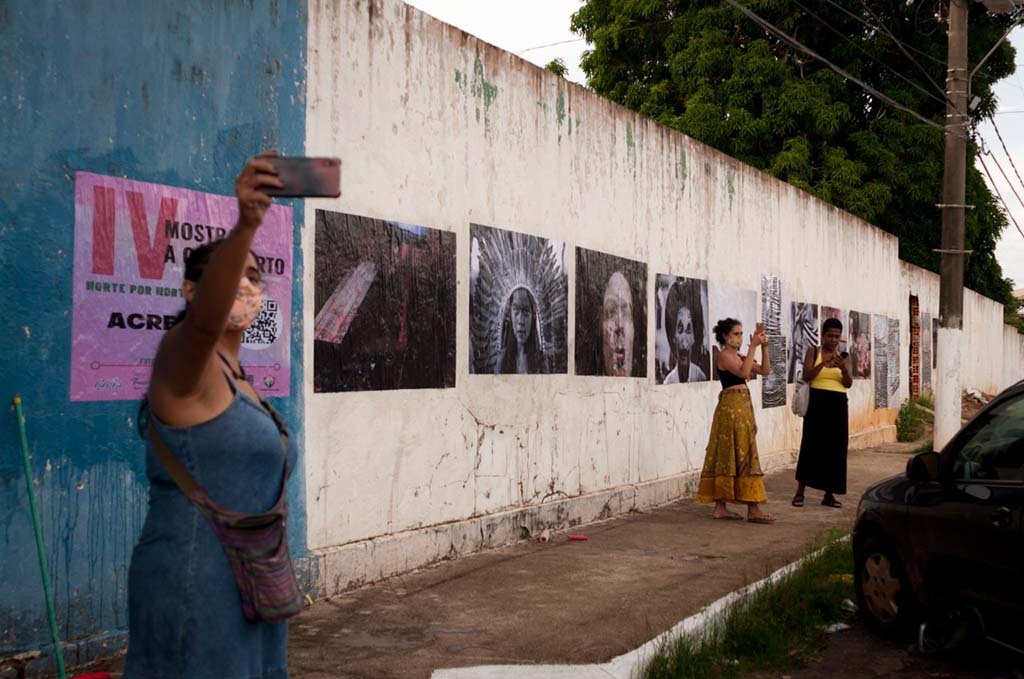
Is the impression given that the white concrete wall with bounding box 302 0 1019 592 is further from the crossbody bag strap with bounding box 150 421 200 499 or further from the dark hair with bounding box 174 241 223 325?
the crossbody bag strap with bounding box 150 421 200 499

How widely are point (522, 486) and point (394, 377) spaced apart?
185 centimetres

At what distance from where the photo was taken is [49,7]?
4.90m

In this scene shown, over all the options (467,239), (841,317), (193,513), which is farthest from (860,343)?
(193,513)

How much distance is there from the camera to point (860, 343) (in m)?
19.3

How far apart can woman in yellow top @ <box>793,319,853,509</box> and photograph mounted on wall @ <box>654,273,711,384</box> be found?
1.39 metres

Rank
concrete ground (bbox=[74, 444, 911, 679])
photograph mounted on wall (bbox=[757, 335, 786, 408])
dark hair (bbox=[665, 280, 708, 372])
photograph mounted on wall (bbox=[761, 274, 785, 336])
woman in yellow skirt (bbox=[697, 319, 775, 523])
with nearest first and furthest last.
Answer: concrete ground (bbox=[74, 444, 911, 679]) < woman in yellow skirt (bbox=[697, 319, 775, 523]) < dark hair (bbox=[665, 280, 708, 372]) < photograph mounted on wall (bbox=[761, 274, 785, 336]) < photograph mounted on wall (bbox=[757, 335, 786, 408])

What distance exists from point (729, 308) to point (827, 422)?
8.90 feet

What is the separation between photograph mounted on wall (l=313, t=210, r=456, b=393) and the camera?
6645mm

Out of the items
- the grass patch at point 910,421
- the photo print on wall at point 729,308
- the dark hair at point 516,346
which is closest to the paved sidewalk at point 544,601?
the dark hair at point 516,346

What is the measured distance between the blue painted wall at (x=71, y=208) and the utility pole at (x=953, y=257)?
11.1 m

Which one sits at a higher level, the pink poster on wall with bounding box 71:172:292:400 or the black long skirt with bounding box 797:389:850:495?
the pink poster on wall with bounding box 71:172:292:400

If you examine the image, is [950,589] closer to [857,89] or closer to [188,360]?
[188,360]

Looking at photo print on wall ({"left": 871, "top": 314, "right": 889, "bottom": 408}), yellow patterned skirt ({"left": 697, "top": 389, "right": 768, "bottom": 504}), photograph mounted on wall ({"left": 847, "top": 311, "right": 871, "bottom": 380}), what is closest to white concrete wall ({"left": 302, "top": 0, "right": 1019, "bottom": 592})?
yellow patterned skirt ({"left": 697, "top": 389, "right": 768, "bottom": 504})

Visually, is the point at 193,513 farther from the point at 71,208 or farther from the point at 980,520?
the point at 980,520
